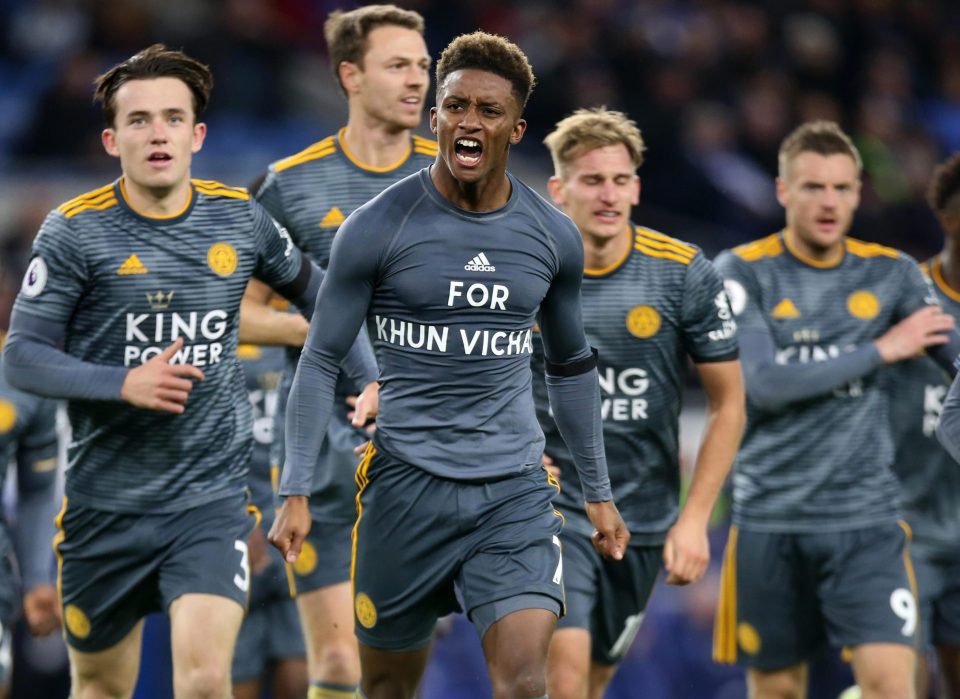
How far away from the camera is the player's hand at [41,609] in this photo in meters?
6.31

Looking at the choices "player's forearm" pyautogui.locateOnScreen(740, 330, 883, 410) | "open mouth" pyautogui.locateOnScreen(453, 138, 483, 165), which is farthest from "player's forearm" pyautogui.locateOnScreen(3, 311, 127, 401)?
"player's forearm" pyautogui.locateOnScreen(740, 330, 883, 410)

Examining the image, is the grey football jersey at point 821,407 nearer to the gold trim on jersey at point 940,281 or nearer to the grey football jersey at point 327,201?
the gold trim on jersey at point 940,281

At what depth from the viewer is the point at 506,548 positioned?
5012 mm

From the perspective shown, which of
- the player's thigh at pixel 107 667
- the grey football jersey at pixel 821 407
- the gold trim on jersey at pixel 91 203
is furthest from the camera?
the grey football jersey at pixel 821 407

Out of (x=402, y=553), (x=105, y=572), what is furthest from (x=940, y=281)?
(x=105, y=572)

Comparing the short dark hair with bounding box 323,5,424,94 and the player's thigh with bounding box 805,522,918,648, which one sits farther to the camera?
the short dark hair with bounding box 323,5,424,94

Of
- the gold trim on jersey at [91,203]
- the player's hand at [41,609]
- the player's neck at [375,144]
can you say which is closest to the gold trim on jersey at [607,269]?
the player's neck at [375,144]

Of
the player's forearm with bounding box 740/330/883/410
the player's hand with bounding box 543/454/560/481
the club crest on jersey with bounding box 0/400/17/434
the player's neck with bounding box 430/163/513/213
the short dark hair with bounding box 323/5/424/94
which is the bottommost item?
the player's hand with bounding box 543/454/560/481

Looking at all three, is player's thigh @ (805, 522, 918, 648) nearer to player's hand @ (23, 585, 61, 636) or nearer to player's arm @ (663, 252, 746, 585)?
player's arm @ (663, 252, 746, 585)

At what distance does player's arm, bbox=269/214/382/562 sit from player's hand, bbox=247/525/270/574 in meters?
2.33

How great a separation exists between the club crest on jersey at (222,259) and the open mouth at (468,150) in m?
1.22

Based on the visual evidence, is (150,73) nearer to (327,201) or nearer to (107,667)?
(327,201)

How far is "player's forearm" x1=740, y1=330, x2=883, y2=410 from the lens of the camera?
661 cm

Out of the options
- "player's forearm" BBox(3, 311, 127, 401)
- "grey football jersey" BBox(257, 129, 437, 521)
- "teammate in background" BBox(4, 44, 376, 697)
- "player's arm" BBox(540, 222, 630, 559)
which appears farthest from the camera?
"grey football jersey" BBox(257, 129, 437, 521)
